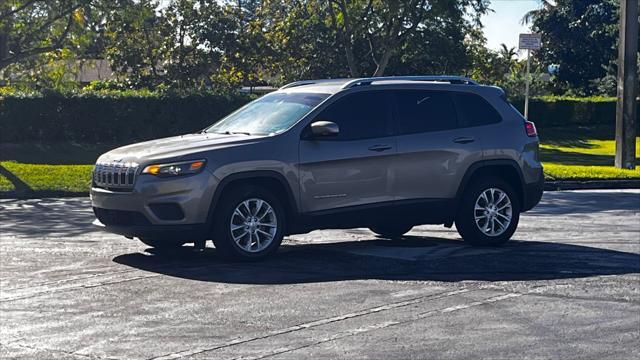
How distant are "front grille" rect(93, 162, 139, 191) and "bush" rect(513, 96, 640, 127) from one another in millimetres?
37711

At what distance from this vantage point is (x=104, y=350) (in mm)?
7648

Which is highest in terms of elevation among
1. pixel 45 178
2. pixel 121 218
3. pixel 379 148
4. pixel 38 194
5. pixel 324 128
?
pixel 324 128

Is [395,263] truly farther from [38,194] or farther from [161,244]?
[38,194]

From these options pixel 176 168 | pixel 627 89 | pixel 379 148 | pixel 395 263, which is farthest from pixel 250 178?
pixel 627 89

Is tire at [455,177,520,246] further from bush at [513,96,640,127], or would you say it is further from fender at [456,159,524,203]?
bush at [513,96,640,127]

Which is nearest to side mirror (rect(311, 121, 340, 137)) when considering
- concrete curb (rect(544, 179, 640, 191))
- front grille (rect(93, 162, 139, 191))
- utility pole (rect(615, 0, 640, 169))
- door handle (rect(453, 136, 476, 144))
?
door handle (rect(453, 136, 476, 144))

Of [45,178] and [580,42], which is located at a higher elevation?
[580,42]

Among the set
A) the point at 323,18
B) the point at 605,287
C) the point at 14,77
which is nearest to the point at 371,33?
the point at 323,18

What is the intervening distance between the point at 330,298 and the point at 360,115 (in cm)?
307

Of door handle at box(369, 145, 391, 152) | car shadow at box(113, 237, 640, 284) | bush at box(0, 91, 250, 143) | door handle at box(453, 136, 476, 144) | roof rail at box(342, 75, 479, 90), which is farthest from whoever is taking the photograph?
bush at box(0, 91, 250, 143)

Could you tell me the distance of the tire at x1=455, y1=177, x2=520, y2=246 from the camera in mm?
12548

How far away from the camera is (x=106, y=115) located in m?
Result: 34.7

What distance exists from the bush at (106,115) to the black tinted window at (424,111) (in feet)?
74.8

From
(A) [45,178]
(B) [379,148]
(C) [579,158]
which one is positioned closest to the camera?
(B) [379,148]
